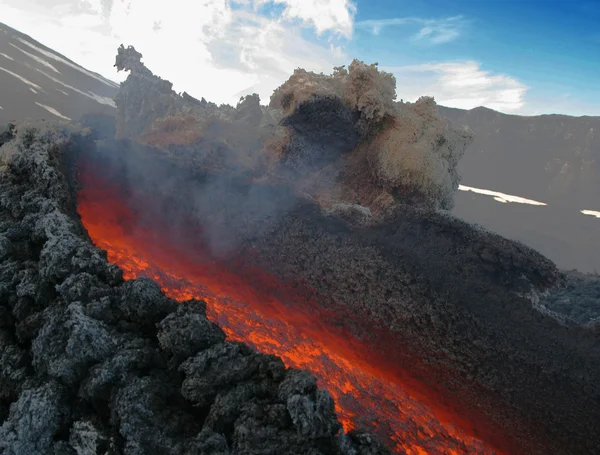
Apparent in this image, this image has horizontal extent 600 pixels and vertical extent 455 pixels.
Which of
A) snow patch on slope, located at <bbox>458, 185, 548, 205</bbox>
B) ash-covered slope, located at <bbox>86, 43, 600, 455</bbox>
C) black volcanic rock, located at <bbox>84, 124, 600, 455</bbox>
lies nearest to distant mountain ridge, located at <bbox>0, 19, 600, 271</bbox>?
snow patch on slope, located at <bbox>458, 185, 548, 205</bbox>

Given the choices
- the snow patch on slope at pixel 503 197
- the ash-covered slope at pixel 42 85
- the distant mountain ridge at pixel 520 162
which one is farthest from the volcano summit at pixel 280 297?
the ash-covered slope at pixel 42 85

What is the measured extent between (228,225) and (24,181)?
3.05m

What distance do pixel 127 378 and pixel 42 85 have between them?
3411 cm

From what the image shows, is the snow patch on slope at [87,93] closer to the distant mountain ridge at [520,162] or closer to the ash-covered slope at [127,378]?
the distant mountain ridge at [520,162]

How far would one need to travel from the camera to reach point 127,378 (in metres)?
3.14

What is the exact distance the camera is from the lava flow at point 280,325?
14.5ft

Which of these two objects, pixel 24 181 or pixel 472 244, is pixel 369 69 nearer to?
pixel 472 244

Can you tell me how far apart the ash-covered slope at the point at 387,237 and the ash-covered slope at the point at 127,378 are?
8.74 feet

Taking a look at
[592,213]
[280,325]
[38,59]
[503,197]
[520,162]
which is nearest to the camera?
[280,325]

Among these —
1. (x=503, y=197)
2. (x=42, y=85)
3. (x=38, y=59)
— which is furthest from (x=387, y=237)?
(x=38, y=59)

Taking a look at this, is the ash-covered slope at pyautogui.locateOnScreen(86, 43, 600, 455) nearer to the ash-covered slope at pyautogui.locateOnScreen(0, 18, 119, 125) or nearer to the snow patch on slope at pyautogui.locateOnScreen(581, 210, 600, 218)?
the snow patch on slope at pyautogui.locateOnScreen(581, 210, 600, 218)

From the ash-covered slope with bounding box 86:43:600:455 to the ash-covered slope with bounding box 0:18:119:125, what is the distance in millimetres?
19635

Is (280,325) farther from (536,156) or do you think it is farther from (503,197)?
(536,156)

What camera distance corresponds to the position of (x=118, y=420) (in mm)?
2945
